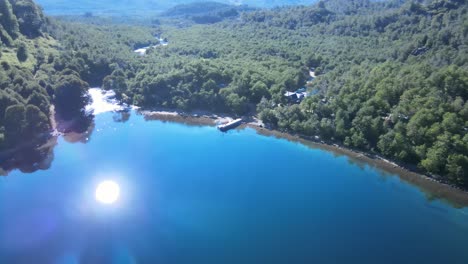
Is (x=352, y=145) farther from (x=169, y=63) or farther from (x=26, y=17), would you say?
(x=26, y=17)

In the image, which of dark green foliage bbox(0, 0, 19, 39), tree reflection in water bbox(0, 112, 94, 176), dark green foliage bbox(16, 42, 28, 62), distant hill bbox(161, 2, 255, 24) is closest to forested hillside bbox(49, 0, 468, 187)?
dark green foliage bbox(16, 42, 28, 62)

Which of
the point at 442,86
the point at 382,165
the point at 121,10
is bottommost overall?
the point at 121,10

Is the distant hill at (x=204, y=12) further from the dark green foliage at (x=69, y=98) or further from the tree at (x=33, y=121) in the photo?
the tree at (x=33, y=121)

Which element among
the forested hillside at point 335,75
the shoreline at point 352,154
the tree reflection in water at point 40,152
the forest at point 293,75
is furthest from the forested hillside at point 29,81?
the shoreline at point 352,154

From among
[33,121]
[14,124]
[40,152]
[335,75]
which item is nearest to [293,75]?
[335,75]

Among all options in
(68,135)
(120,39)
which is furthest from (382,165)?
(120,39)

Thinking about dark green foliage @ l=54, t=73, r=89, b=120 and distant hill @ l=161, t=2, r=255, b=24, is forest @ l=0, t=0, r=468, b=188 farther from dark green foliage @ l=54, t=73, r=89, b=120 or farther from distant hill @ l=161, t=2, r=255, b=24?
distant hill @ l=161, t=2, r=255, b=24
